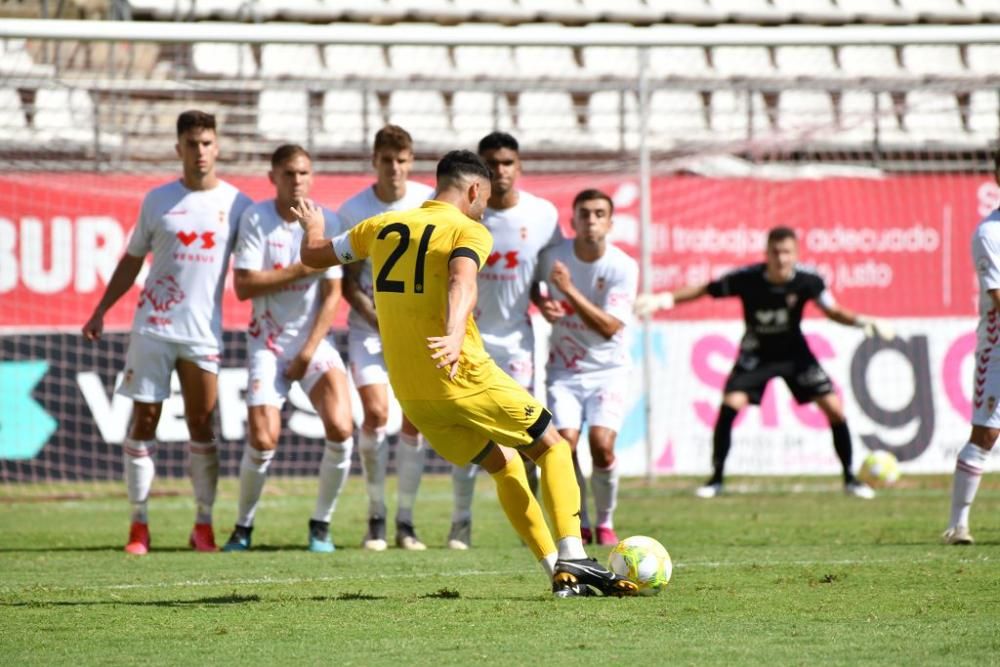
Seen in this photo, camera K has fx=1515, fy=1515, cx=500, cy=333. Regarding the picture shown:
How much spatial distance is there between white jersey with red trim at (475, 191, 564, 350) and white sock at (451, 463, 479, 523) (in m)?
0.87

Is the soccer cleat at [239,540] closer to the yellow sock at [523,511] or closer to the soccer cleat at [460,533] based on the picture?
the soccer cleat at [460,533]

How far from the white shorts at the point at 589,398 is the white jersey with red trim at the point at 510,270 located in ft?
1.28

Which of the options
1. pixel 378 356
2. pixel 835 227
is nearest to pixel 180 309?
pixel 378 356

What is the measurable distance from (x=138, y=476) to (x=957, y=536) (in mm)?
5288

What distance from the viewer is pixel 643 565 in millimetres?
7250

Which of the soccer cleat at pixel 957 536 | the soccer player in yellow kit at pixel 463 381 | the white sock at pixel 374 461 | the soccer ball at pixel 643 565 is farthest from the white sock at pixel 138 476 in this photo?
the soccer cleat at pixel 957 536

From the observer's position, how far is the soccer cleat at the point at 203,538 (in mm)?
9906

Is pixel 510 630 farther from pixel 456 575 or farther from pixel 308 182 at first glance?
pixel 308 182

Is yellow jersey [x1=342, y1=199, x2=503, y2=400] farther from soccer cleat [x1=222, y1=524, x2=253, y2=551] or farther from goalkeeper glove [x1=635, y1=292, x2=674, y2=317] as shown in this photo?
goalkeeper glove [x1=635, y1=292, x2=674, y2=317]

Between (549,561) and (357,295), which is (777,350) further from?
(549,561)

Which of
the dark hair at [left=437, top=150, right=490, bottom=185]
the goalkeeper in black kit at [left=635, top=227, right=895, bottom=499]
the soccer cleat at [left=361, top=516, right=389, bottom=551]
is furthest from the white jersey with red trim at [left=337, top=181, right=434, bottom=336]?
the goalkeeper in black kit at [left=635, top=227, right=895, bottom=499]

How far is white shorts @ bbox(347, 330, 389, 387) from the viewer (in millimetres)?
10000

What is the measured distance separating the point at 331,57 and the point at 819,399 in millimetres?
9959

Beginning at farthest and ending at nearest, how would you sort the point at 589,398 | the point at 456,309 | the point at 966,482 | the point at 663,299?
1. the point at 663,299
2. the point at 589,398
3. the point at 966,482
4. the point at 456,309
